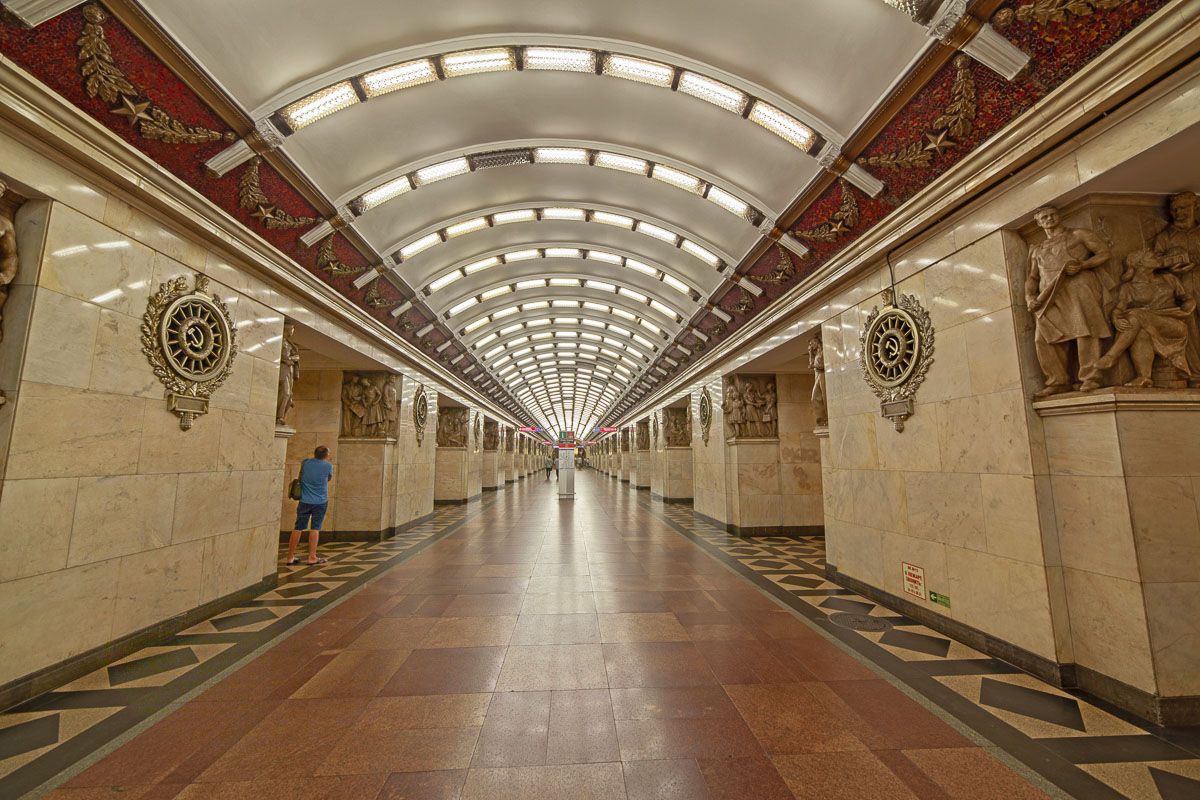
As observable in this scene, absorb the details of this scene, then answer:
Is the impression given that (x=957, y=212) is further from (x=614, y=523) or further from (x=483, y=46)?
(x=614, y=523)

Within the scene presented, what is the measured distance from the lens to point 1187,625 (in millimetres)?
2789

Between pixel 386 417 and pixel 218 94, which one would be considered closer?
pixel 218 94

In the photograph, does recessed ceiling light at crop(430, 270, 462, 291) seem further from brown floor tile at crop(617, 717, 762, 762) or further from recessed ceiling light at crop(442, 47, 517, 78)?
brown floor tile at crop(617, 717, 762, 762)

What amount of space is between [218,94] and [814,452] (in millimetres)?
10802

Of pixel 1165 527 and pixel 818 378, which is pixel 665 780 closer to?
pixel 1165 527

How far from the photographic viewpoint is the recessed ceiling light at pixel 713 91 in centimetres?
469

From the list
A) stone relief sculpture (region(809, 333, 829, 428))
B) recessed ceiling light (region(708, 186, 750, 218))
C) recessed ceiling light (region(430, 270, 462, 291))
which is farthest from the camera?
recessed ceiling light (region(430, 270, 462, 291))

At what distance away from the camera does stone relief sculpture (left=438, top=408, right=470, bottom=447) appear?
623 inches

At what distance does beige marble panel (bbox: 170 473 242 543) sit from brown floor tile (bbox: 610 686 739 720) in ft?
14.7

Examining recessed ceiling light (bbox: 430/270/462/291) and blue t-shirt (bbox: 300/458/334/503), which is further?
recessed ceiling light (bbox: 430/270/462/291)

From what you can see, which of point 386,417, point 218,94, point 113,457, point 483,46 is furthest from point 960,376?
point 386,417

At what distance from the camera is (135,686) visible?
317 centimetres

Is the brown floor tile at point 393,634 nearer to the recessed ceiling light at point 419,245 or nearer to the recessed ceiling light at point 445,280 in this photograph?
the recessed ceiling light at point 419,245

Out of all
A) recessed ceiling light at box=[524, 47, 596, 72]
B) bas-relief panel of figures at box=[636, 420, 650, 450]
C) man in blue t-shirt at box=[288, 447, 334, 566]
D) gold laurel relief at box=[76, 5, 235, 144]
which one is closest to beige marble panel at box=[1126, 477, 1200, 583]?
recessed ceiling light at box=[524, 47, 596, 72]
